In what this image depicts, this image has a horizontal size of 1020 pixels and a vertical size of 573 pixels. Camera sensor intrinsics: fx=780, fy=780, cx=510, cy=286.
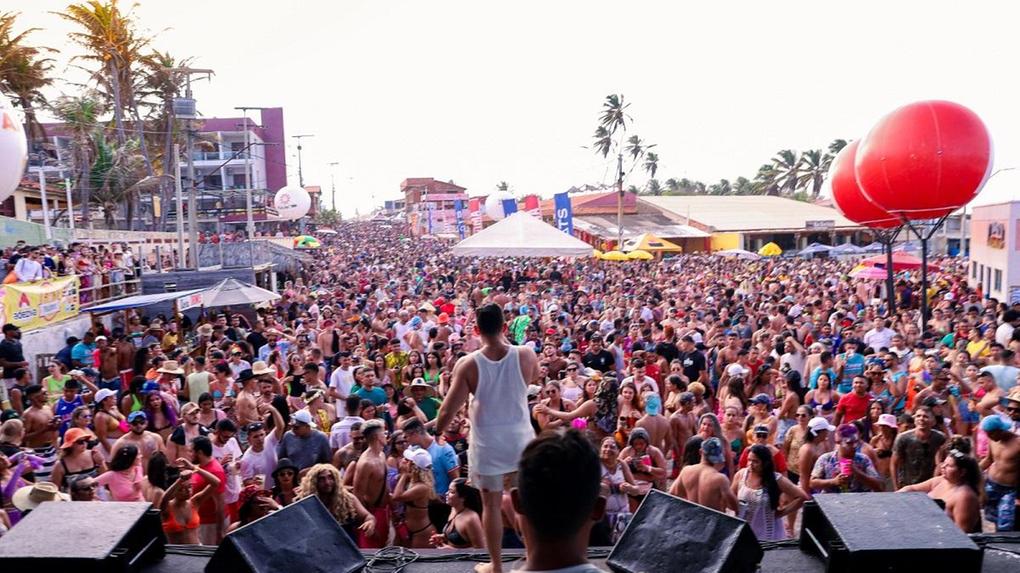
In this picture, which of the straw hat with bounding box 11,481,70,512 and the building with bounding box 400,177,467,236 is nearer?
the straw hat with bounding box 11,481,70,512

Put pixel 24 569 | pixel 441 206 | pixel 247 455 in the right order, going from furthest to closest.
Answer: pixel 441 206, pixel 247 455, pixel 24 569

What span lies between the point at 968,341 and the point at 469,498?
7974mm

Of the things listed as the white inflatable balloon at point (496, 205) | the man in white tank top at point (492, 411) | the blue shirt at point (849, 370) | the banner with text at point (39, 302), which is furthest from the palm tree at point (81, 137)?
the man in white tank top at point (492, 411)

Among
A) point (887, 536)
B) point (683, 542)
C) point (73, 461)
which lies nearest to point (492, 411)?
point (683, 542)

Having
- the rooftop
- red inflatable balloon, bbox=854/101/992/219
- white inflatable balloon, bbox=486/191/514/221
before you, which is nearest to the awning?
red inflatable balloon, bbox=854/101/992/219

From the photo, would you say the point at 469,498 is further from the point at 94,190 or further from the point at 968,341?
the point at 94,190

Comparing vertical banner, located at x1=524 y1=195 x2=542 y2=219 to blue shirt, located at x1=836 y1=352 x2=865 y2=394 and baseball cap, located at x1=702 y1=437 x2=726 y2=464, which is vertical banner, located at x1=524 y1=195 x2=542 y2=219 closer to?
blue shirt, located at x1=836 y1=352 x2=865 y2=394

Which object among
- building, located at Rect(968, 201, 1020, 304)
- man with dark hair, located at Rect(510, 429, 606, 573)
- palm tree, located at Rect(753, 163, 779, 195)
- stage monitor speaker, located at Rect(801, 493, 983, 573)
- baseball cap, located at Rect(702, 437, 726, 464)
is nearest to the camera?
man with dark hair, located at Rect(510, 429, 606, 573)

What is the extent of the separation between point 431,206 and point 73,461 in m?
56.7

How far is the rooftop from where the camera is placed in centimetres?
4722

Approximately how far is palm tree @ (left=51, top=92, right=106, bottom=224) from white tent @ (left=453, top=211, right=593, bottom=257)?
23549 mm

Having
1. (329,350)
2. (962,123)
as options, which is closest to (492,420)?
(329,350)

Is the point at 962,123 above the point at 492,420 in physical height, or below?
above

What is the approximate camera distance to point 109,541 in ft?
10.2
